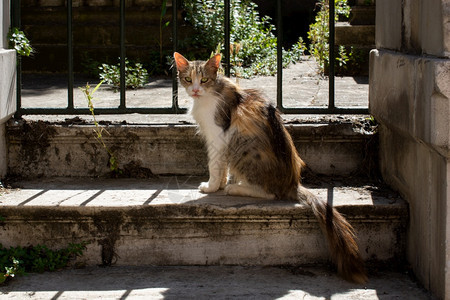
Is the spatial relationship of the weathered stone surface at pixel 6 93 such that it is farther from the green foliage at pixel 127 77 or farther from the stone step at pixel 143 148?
the green foliage at pixel 127 77

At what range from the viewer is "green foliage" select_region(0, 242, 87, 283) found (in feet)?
11.4

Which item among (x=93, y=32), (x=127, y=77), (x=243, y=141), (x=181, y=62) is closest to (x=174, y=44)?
(x=181, y=62)

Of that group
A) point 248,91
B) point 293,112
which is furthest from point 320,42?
point 248,91

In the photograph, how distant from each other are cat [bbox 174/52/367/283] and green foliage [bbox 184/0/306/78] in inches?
128

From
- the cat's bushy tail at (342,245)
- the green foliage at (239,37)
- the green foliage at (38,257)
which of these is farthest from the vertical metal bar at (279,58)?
the green foliage at (239,37)

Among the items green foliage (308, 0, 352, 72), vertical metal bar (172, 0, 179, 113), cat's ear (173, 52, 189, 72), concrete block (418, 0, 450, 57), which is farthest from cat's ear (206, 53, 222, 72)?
green foliage (308, 0, 352, 72)

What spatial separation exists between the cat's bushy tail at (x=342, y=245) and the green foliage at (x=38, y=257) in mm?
1318

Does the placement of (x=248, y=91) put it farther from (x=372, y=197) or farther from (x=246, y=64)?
(x=246, y=64)

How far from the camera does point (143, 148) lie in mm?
4176

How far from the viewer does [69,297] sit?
3141 millimetres

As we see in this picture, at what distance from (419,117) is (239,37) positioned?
5.40m

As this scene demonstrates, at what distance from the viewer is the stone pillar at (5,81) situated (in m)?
3.87

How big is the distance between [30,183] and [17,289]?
0.95 m

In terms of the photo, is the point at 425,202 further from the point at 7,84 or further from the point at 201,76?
the point at 7,84
